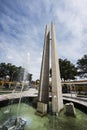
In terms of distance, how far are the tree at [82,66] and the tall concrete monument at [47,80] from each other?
27037 mm

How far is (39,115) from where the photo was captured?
10.0 metres

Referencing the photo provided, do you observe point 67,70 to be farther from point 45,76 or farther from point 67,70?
point 45,76

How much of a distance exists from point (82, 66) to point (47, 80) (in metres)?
28.9

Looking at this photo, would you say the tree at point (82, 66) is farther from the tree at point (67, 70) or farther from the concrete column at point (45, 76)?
the concrete column at point (45, 76)

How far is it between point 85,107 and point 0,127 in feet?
27.6

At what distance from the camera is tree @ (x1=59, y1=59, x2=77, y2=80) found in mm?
38375

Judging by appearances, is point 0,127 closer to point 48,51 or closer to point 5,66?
point 48,51

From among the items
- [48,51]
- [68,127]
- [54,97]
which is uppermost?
[48,51]

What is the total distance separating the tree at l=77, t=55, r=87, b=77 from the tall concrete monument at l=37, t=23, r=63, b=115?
2704cm

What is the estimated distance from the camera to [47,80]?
1414 cm

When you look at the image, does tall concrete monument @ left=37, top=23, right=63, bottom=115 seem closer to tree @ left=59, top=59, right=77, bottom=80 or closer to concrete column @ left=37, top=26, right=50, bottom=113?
concrete column @ left=37, top=26, right=50, bottom=113

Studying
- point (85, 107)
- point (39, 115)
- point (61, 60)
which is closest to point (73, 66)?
point (61, 60)

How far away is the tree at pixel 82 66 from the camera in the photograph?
1523 inches

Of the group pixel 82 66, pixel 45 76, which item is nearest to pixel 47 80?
pixel 45 76
